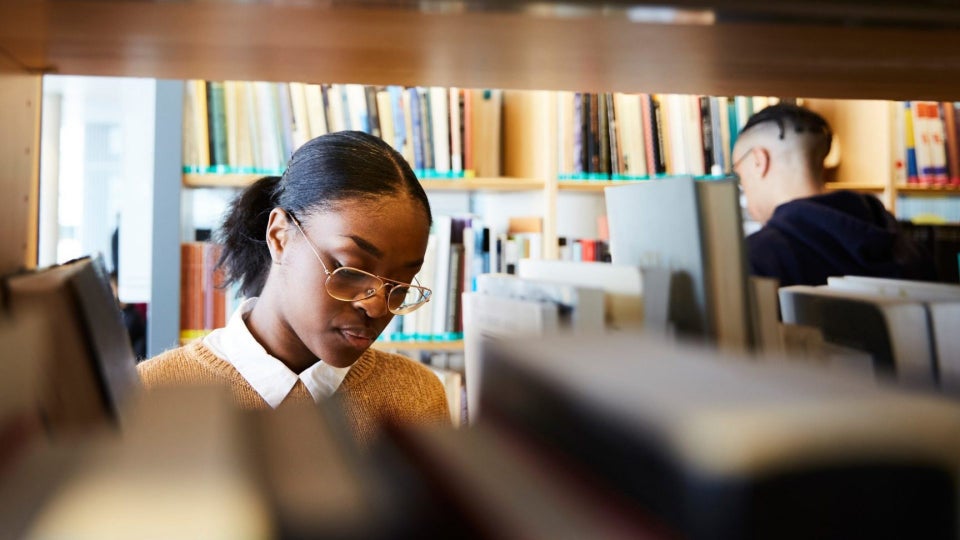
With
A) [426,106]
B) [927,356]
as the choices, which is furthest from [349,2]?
[426,106]

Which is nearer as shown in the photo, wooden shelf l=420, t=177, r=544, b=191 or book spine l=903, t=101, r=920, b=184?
wooden shelf l=420, t=177, r=544, b=191

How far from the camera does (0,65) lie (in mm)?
568

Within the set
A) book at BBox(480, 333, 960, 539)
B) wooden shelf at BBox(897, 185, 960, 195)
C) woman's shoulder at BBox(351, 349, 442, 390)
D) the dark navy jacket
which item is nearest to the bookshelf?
book at BBox(480, 333, 960, 539)

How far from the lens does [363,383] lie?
162 cm

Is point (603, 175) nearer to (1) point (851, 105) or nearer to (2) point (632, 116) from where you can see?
(2) point (632, 116)

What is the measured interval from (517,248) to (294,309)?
55.5 inches

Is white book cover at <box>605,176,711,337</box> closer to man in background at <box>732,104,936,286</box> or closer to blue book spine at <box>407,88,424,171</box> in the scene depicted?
man in background at <box>732,104,936,286</box>

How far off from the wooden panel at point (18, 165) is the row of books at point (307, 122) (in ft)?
6.46

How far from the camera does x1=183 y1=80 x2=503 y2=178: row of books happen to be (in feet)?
8.62

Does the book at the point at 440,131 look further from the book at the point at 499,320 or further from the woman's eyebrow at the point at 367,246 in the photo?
the book at the point at 499,320

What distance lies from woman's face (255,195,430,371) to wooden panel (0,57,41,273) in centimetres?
77

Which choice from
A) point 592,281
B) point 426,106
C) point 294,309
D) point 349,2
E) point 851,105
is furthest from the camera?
point 851,105

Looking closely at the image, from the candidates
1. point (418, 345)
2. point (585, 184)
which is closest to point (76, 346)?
point (418, 345)

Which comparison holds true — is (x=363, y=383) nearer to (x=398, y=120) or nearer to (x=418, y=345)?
(x=418, y=345)
